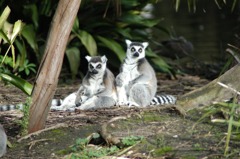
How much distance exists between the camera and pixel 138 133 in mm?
5570

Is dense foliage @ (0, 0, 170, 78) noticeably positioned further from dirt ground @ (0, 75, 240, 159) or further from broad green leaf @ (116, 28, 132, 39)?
dirt ground @ (0, 75, 240, 159)

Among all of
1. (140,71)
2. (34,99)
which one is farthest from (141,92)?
(34,99)

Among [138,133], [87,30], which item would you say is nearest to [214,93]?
[138,133]

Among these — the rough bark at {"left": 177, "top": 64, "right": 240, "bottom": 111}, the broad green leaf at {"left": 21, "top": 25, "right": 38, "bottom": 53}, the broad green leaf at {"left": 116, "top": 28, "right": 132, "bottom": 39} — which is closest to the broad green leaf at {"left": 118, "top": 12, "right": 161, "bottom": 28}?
the broad green leaf at {"left": 116, "top": 28, "right": 132, "bottom": 39}

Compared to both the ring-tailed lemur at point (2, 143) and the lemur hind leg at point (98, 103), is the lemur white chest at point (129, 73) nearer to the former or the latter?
the lemur hind leg at point (98, 103)

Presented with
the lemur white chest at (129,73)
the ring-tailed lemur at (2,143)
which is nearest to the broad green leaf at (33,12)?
the lemur white chest at (129,73)

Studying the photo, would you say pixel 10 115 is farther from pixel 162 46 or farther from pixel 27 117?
pixel 162 46

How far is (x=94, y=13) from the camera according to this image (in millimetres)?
10375

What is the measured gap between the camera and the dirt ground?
503 cm

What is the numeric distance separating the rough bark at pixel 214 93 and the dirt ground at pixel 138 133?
15 centimetres

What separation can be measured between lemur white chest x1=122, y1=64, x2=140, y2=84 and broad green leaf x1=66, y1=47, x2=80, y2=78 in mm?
1985

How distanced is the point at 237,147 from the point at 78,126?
5.76 ft

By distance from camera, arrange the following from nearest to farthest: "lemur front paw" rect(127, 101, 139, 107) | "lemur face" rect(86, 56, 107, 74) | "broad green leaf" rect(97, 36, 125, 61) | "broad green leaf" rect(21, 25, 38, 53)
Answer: "lemur front paw" rect(127, 101, 139, 107), "lemur face" rect(86, 56, 107, 74), "broad green leaf" rect(21, 25, 38, 53), "broad green leaf" rect(97, 36, 125, 61)

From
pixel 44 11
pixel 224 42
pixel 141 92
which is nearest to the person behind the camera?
pixel 141 92
